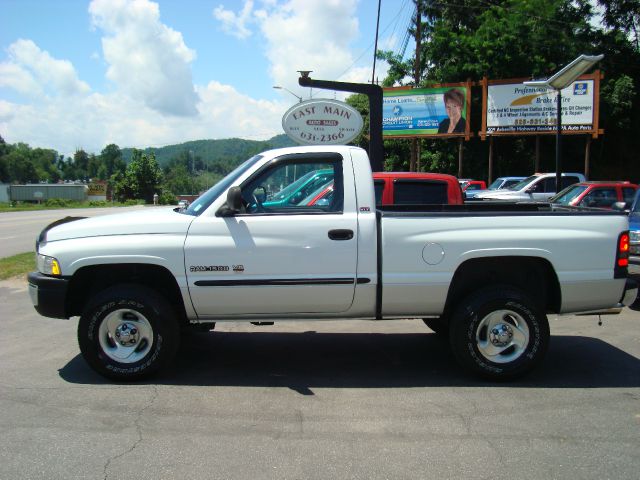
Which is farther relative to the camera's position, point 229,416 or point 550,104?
point 550,104

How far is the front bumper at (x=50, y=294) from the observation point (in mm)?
4785

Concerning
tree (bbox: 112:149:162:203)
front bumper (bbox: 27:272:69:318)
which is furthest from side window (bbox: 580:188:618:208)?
tree (bbox: 112:149:162:203)

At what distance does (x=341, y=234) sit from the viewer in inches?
188

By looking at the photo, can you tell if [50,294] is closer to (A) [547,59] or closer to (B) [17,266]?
(B) [17,266]

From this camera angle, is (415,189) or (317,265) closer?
(317,265)

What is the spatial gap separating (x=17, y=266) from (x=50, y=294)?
273 inches

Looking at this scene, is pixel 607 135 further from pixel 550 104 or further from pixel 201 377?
pixel 201 377

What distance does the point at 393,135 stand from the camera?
2842cm

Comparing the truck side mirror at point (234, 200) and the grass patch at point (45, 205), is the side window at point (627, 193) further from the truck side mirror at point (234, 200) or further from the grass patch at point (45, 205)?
the grass patch at point (45, 205)

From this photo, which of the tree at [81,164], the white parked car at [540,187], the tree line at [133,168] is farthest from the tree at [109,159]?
Result: the white parked car at [540,187]

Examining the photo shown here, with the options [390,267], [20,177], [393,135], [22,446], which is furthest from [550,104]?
[20,177]

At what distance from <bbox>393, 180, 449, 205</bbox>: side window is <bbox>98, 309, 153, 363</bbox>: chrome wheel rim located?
Result: 4.65 m

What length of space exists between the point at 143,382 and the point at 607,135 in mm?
28255

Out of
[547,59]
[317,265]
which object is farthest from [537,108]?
[317,265]
